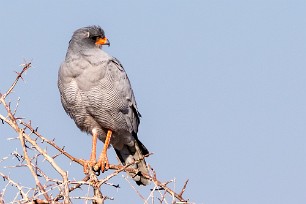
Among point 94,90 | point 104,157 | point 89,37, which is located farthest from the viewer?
point 89,37

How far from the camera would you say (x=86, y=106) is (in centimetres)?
738

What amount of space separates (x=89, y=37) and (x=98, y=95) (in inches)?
35.7

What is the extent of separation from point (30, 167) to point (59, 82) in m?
3.37

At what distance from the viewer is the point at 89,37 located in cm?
786

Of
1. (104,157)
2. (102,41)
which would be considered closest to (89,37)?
(102,41)

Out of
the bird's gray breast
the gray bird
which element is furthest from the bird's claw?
the bird's gray breast

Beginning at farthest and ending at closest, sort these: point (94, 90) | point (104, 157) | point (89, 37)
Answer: point (89, 37), point (104, 157), point (94, 90)

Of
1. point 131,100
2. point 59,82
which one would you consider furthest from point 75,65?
point 131,100

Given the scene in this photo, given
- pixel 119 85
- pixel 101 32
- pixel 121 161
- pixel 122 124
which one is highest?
pixel 101 32

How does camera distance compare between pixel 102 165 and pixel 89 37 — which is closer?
pixel 102 165

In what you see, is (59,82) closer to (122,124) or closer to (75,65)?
(75,65)

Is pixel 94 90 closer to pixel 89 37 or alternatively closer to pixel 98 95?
pixel 98 95

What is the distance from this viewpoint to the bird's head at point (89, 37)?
774cm

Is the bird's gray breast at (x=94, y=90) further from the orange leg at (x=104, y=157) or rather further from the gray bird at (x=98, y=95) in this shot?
the orange leg at (x=104, y=157)
